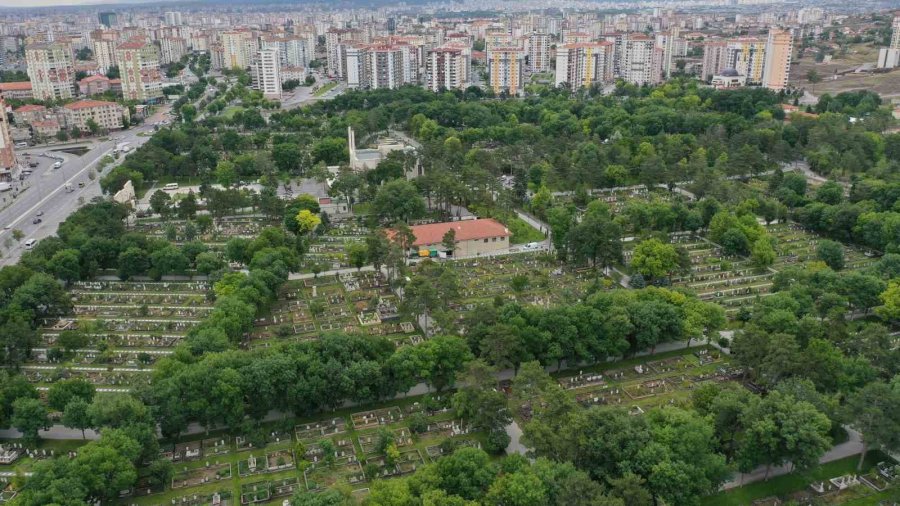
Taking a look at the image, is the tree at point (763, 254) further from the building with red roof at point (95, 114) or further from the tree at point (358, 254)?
the building with red roof at point (95, 114)

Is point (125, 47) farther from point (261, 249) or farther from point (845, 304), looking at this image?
point (845, 304)

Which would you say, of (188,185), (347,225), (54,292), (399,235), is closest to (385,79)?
(188,185)

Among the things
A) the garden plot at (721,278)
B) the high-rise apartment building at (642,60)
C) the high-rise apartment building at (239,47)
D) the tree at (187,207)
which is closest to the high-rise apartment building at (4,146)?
the tree at (187,207)

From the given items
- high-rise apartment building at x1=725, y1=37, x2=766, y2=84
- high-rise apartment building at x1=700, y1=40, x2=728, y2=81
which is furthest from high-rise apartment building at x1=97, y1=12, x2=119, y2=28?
high-rise apartment building at x1=725, y1=37, x2=766, y2=84

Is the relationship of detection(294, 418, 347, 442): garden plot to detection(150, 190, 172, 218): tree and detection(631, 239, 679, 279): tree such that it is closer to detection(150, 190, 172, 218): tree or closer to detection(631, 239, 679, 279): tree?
Result: detection(631, 239, 679, 279): tree

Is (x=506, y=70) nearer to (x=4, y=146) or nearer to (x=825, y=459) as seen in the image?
(x=4, y=146)

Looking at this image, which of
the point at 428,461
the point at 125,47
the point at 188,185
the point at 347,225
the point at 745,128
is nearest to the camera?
the point at 428,461
